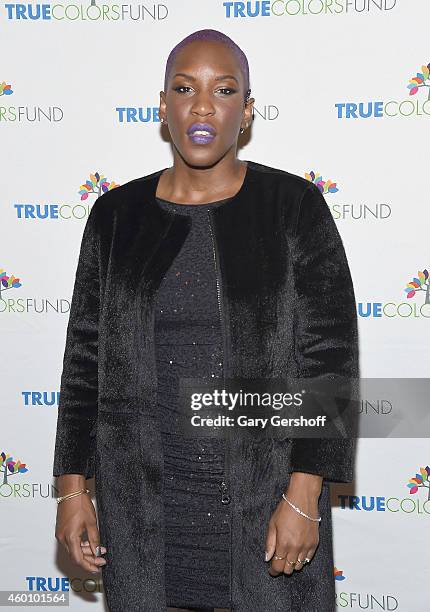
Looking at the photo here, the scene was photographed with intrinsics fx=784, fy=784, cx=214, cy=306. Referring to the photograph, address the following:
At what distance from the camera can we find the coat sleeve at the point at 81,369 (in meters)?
1.42

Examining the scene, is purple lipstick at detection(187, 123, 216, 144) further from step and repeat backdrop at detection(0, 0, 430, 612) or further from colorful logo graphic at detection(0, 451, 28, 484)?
colorful logo graphic at detection(0, 451, 28, 484)

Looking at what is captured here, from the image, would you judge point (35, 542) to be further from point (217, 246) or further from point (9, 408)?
point (217, 246)

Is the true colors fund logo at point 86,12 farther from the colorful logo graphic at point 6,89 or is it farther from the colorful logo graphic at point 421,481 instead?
the colorful logo graphic at point 421,481

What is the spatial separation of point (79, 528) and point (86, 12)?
1253 millimetres

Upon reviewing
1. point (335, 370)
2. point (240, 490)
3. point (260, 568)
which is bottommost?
point (260, 568)

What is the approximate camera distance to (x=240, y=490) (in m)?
1.28

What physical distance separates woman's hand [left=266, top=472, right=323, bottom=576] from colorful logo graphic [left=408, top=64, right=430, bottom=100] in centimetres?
106

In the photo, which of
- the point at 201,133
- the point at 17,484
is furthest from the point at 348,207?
the point at 17,484

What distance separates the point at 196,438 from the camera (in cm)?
130

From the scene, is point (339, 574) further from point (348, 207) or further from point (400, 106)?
point (400, 106)

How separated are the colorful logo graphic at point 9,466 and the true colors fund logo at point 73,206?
656mm

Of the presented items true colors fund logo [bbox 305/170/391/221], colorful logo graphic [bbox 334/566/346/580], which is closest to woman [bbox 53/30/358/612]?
true colors fund logo [bbox 305/170/391/221]

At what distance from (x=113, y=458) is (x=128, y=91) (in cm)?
100

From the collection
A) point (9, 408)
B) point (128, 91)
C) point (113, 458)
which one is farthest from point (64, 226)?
point (113, 458)
